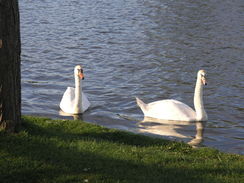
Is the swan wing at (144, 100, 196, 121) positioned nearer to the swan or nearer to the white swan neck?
the swan

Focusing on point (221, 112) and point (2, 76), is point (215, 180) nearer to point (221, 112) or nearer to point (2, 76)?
point (2, 76)

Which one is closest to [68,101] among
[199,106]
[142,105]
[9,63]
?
[142,105]

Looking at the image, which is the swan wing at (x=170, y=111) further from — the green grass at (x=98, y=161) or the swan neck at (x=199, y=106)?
the green grass at (x=98, y=161)

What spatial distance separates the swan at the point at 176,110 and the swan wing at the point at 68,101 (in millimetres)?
1885

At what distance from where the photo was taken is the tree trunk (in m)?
7.64

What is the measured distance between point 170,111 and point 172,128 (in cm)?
62

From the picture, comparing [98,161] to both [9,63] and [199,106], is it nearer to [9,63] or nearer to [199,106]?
[9,63]

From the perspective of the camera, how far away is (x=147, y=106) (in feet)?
46.3

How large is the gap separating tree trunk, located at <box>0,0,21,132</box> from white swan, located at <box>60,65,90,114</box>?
6.24 meters

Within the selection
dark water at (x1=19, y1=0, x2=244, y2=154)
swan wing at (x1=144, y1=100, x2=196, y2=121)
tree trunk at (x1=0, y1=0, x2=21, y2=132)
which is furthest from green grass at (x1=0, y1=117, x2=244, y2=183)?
swan wing at (x1=144, y1=100, x2=196, y2=121)

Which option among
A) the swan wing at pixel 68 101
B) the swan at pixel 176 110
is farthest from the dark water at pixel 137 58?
the swan wing at pixel 68 101

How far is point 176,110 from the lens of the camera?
13727mm

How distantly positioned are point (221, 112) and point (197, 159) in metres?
6.41

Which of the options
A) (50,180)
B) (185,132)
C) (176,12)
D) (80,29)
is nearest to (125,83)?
(185,132)
